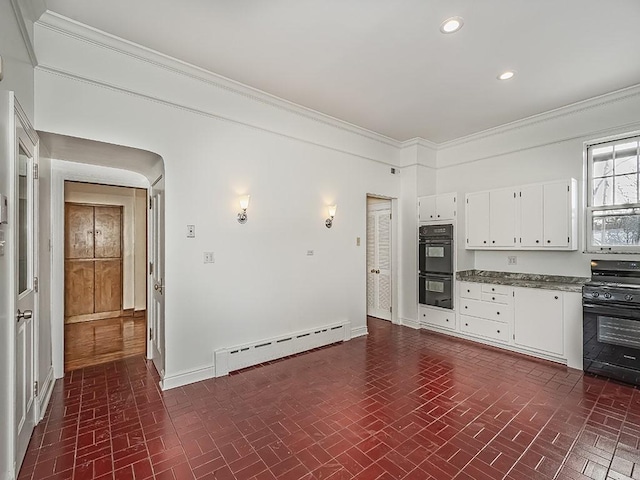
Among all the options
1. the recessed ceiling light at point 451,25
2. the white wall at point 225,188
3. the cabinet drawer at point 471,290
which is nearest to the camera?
the recessed ceiling light at point 451,25

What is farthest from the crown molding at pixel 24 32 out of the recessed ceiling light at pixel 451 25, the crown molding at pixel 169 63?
the recessed ceiling light at pixel 451 25

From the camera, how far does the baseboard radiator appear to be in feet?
11.8

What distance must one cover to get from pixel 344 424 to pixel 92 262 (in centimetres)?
559

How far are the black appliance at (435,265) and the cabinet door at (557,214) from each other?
125 centimetres

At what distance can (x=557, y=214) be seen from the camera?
13.6 feet

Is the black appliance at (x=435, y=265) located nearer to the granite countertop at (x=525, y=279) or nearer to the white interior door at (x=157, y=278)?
the granite countertop at (x=525, y=279)

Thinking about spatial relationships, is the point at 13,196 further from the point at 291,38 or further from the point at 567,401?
the point at 567,401

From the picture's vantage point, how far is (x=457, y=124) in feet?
15.8

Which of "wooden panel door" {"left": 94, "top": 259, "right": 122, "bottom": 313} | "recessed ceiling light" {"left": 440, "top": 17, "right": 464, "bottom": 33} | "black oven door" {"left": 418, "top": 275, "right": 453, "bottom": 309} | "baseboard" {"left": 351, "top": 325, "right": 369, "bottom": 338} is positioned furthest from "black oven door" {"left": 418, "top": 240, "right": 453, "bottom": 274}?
"wooden panel door" {"left": 94, "top": 259, "right": 122, "bottom": 313}

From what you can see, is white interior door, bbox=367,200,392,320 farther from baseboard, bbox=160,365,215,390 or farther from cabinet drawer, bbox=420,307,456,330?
baseboard, bbox=160,365,215,390

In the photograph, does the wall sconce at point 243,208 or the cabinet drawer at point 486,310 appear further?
the cabinet drawer at point 486,310

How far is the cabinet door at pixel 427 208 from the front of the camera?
5312 millimetres

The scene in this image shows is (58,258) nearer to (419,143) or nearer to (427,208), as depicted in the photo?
(427,208)

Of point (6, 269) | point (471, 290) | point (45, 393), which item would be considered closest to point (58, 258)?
point (45, 393)
